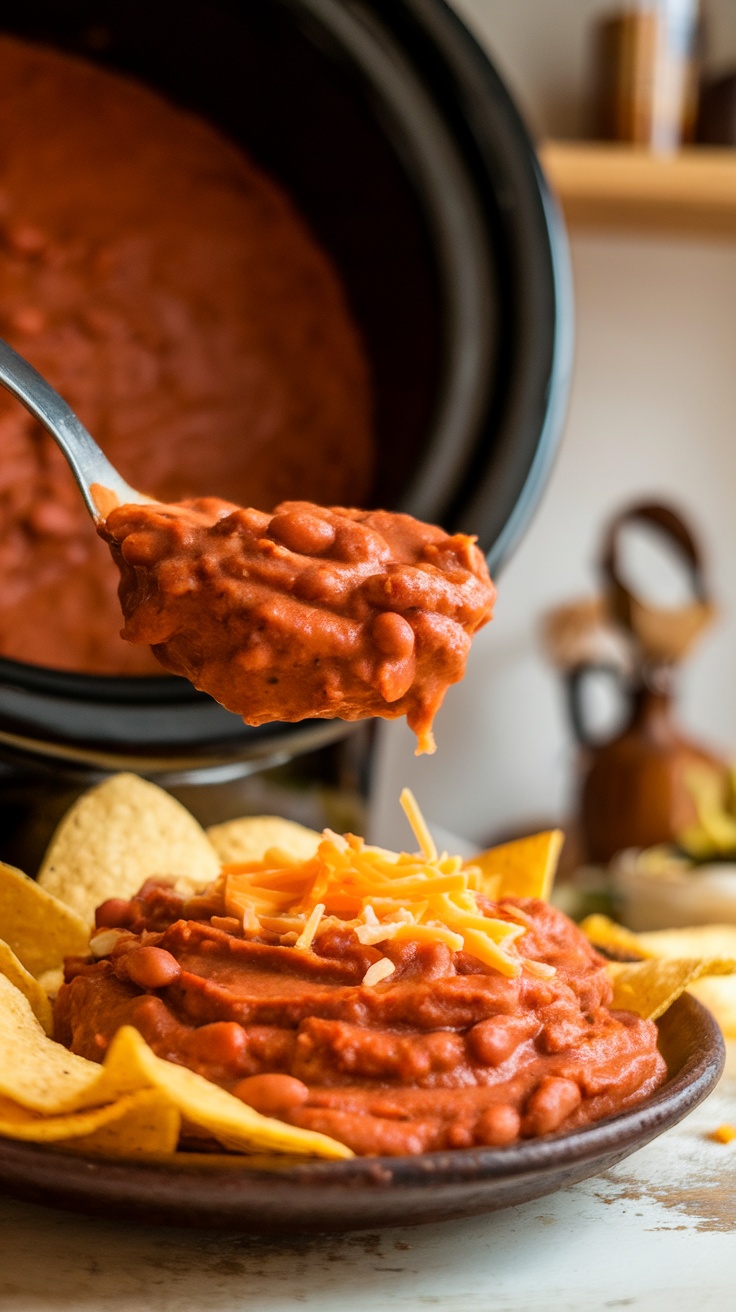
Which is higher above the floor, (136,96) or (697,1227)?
(136,96)

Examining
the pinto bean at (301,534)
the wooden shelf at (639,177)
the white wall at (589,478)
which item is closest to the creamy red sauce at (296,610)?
the pinto bean at (301,534)

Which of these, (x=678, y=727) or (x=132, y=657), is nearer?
(x=132, y=657)

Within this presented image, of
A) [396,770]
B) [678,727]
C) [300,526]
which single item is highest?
[300,526]

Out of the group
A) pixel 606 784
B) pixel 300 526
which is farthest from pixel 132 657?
pixel 606 784

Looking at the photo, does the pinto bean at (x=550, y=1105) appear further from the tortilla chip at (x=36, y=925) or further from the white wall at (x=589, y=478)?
the white wall at (x=589, y=478)

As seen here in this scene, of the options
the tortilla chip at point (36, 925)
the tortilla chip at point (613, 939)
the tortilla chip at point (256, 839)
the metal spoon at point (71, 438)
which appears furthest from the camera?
the tortilla chip at point (256, 839)

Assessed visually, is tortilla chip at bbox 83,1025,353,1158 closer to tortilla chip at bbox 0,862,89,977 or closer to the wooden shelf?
tortilla chip at bbox 0,862,89,977

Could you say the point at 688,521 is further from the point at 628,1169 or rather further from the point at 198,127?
the point at 628,1169
